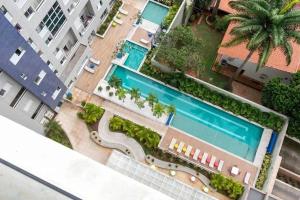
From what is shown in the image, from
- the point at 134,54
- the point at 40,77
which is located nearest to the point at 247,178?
the point at 134,54

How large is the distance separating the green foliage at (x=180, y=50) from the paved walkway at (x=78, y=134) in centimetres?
1243

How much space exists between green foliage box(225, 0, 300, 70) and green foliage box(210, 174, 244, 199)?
13.3 m

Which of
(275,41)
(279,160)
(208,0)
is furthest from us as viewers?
(208,0)

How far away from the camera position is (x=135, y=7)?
4894cm

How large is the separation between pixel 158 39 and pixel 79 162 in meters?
36.8

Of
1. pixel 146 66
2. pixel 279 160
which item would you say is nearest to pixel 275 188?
pixel 279 160

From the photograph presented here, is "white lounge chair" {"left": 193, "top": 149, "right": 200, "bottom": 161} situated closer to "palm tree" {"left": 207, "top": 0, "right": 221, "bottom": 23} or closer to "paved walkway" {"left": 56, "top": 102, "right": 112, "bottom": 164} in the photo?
"paved walkway" {"left": 56, "top": 102, "right": 112, "bottom": 164}

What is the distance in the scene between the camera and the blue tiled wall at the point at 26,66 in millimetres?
27469

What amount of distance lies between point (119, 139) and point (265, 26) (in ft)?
66.4

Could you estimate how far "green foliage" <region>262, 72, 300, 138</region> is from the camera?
3994cm

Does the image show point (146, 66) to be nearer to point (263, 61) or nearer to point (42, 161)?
point (263, 61)

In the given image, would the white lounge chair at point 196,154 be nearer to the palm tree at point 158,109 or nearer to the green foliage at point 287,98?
the palm tree at point 158,109

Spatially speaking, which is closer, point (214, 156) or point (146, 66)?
A: point (214, 156)

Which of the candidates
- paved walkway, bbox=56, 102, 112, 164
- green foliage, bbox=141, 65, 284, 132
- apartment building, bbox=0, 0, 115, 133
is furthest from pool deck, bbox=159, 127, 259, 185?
apartment building, bbox=0, 0, 115, 133
